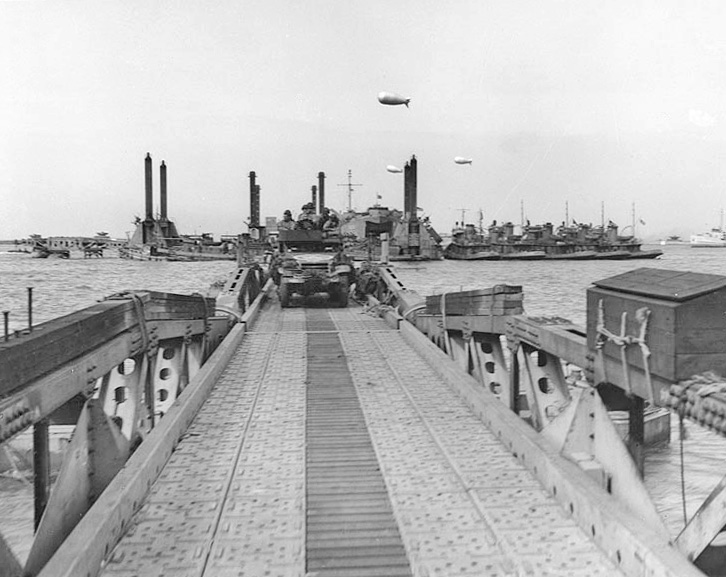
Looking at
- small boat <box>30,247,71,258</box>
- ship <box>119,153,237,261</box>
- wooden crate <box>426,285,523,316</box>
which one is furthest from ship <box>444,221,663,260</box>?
wooden crate <box>426,285,523,316</box>

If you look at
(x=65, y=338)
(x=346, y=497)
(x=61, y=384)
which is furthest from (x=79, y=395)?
(x=346, y=497)

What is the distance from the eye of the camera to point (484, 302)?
31.4ft

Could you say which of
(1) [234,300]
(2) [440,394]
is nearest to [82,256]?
(1) [234,300]

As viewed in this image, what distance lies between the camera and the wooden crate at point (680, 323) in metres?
4.12

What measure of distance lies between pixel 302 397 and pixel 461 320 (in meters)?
3.72

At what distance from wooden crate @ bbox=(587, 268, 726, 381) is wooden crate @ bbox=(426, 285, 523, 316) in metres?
3.74

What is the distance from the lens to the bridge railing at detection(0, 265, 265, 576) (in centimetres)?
435

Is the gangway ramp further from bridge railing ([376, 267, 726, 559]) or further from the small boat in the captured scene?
the small boat

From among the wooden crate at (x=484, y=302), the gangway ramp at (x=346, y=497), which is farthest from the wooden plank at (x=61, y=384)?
the wooden crate at (x=484, y=302)

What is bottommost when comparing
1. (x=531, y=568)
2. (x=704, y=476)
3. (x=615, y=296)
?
(x=704, y=476)

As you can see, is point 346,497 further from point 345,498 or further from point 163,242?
point 163,242

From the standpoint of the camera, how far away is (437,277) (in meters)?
63.7

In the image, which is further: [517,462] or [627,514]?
[517,462]

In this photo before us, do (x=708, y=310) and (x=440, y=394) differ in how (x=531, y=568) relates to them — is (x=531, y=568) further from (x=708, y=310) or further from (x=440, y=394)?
(x=440, y=394)
